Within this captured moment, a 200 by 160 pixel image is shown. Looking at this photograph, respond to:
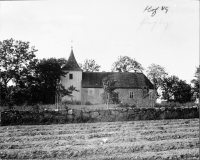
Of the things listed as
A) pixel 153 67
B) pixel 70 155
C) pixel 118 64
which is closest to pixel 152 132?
pixel 70 155

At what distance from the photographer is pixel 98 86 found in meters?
39.4

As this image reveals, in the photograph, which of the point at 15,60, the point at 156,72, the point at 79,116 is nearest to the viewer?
the point at 79,116

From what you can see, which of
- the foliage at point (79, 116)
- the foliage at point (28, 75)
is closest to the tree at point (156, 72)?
the foliage at point (28, 75)

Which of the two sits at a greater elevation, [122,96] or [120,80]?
[120,80]

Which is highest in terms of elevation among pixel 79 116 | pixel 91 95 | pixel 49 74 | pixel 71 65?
pixel 71 65

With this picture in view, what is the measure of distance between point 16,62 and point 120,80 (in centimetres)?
1941

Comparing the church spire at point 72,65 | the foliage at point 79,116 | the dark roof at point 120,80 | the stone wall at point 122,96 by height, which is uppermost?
the church spire at point 72,65

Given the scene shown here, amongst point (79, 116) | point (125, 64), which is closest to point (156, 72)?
point (125, 64)

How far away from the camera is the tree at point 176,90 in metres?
42.8

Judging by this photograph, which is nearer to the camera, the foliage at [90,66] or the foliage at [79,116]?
the foliage at [79,116]

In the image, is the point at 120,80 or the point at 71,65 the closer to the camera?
the point at 120,80

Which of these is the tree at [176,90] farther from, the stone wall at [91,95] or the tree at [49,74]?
the tree at [49,74]

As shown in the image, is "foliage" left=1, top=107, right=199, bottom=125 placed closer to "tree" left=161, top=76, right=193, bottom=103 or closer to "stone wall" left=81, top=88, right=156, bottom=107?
"stone wall" left=81, top=88, right=156, bottom=107

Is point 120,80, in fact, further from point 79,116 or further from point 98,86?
point 79,116
